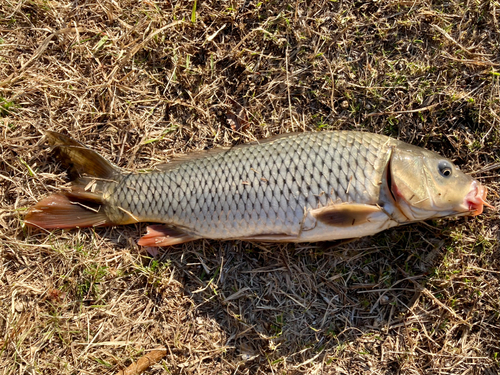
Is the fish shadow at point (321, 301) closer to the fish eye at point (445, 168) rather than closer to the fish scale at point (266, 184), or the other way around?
the fish scale at point (266, 184)

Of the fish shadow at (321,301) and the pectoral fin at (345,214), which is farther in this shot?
the fish shadow at (321,301)

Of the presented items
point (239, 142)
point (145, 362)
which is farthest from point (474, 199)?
point (145, 362)

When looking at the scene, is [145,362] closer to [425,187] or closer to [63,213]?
[63,213]

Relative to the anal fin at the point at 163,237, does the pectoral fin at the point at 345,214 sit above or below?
above

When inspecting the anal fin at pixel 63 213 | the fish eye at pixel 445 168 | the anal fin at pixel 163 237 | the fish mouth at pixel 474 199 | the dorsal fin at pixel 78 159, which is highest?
the dorsal fin at pixel 78 159

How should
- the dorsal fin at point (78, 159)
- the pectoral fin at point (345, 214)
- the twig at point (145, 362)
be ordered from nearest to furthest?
the pectoral fin at point (345, 214), the twig at point (145, 362), the dorsal fin at point (78, 159)

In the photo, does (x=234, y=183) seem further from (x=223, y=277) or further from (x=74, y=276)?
(x=74, y=276)

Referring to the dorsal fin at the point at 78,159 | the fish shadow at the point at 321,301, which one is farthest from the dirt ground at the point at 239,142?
the dorsal fin at the point at 78,159
